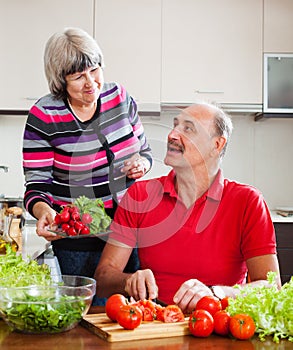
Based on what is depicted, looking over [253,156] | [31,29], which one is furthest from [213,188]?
[31,29]

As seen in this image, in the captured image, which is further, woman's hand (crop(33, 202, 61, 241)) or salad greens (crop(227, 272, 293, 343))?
woman's hand (crop(33, 202, 61, 241))

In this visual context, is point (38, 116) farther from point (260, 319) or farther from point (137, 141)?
point (260, 319)

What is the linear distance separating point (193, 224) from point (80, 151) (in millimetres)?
518

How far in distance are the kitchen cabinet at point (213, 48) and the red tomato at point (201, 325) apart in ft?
8.57

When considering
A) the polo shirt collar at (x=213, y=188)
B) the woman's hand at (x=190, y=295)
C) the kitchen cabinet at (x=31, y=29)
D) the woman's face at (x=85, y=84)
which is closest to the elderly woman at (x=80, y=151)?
the woman's face at (x=85, y=84)

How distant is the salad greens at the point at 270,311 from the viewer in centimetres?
134

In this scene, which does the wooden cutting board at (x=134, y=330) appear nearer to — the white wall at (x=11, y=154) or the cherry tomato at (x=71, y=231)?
the cherry tomato at (x=71, y=231)

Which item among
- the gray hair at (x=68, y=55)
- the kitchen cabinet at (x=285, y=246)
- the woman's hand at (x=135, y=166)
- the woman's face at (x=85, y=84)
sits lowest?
the kitchen cabinet at (x=285, y=246)

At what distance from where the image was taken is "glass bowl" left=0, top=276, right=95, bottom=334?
4.28 ft

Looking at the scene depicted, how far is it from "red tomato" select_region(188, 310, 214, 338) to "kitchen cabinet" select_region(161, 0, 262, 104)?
2611 millimetres

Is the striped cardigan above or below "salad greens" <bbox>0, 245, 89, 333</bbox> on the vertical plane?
above

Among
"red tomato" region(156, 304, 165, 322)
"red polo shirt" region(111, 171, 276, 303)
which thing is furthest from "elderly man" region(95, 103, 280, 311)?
"red tomato" region(156, 304, 165, 322)

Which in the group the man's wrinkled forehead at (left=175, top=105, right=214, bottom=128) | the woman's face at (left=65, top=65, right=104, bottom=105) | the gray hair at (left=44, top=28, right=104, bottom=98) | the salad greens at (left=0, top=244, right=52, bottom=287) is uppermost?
the gray hair at (left=44, top=28, right=104, bottom=98)

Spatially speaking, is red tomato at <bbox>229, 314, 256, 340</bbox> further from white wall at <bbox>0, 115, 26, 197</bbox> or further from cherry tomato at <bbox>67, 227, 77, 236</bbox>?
white wall at <bbox>0, 115, 26, 197</bbox>
